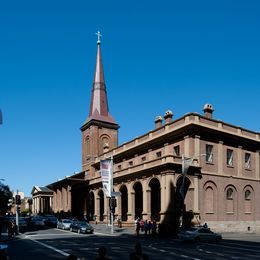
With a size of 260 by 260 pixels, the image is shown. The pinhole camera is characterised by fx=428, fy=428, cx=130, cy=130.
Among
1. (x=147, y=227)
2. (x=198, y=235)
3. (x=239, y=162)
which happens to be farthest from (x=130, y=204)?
(x=198, y=235)

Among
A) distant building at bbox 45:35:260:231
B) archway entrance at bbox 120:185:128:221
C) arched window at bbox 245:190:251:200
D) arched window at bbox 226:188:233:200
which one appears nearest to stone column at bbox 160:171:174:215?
distant building at bbox 45:35:260:231

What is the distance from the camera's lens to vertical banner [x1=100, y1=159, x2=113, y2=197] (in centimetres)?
4284

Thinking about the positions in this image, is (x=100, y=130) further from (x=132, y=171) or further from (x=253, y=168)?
(x=253, y=168)

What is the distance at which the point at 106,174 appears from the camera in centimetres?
4322

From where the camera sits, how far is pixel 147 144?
54656 millimetres

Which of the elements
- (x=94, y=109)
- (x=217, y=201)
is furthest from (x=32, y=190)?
(x=217, y=201)

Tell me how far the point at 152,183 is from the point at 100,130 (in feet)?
96.3

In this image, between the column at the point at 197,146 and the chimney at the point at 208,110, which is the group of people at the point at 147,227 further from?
the chimney at the point at 208,110

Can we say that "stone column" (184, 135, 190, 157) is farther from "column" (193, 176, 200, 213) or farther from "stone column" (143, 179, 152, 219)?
"stone column" (143, 179, 152, 219)

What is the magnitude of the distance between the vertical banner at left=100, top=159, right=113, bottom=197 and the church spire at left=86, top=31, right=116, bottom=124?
108 ft

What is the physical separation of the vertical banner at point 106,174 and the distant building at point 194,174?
17.9 feet

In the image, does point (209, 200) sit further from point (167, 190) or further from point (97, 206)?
point (97, 206)

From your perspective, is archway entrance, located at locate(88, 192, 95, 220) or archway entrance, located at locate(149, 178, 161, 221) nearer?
archway entrance, located at locate(149, 178, 161, 221)

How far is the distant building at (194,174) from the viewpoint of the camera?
147ft
